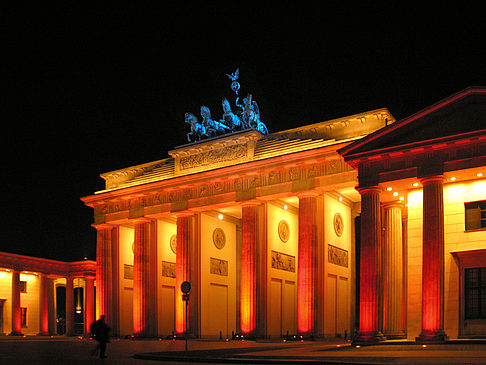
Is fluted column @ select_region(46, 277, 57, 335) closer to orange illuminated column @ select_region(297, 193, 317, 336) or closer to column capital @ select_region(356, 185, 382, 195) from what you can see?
orange illuminated column @ select_region(297, 193, 317, 336)

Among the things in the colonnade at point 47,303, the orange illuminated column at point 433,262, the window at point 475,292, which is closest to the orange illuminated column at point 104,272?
the colonnade at point 47,303

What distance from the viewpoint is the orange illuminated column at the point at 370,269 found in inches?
1075

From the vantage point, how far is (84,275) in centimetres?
6512

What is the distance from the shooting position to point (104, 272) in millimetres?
50656

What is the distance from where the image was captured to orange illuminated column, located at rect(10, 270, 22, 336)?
59875 mm

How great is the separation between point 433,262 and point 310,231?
13.1 m

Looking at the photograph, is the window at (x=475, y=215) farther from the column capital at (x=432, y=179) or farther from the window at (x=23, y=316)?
the window at (x=23, y=316)

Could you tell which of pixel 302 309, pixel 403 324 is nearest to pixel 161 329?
pixel 302 309

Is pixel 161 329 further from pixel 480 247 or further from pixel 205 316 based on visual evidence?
pixel 480 247

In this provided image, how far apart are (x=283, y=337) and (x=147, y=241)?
13.2 m

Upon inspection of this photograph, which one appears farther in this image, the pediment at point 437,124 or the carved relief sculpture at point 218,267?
the carved relief sculpture at point 218,267

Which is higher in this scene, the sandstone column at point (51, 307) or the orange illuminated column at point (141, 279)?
the orange illuminated column at point (141, 279)

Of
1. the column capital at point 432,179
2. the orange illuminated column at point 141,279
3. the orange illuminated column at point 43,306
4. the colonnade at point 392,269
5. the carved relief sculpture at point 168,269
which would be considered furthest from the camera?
the orange illuminated column at point 43,306

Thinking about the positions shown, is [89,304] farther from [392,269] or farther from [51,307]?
[392,269]
